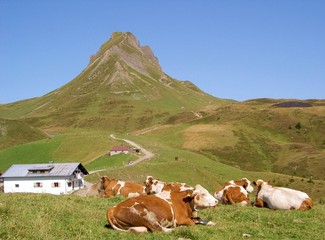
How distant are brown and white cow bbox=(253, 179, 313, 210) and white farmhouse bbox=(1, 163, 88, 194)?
51.0 metres

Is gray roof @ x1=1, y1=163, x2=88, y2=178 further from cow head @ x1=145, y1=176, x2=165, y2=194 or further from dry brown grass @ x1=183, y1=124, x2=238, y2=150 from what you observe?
dry brown grass @ x1=183, y1=124, x2=238, y2=150

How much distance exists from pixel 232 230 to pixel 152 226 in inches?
98.7

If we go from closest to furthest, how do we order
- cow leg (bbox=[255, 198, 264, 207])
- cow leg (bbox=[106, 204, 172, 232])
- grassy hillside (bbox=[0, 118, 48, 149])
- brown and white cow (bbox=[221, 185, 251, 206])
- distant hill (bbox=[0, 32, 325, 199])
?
cow leg (bbox=[106, 204, 172, 232]) < cow leg (bbox=[255, 198, 264, 207]) < brown and white cow (bbox=[221, 185, 251, 206]) < distant hill (bbox=[0, 32, 325, 199]) < grassy hillside (bbox=[0, 118, 48, 149])

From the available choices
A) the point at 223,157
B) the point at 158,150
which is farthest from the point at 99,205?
the point at 223,157

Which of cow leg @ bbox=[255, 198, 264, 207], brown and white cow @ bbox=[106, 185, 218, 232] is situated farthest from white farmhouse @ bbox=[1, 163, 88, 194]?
brown and white cow @ bbox=[106, 185, 218, 232]

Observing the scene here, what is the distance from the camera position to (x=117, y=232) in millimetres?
11414

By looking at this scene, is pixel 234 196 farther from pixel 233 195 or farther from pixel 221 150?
pixel 221 150

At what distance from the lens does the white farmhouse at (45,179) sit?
67.4 metres

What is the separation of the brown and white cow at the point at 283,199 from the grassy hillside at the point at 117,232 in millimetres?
1730

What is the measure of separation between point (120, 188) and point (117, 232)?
1382 centimetres

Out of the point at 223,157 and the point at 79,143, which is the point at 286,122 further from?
the point at 79,143

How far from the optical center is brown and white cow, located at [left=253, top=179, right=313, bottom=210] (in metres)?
17.8

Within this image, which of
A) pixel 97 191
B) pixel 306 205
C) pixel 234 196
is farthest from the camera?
pixel 97 191

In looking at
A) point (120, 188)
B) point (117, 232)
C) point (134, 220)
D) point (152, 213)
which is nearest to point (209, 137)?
point (120, 188)
